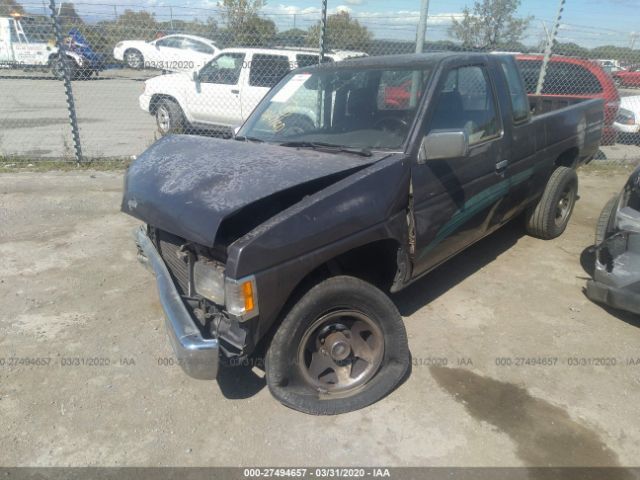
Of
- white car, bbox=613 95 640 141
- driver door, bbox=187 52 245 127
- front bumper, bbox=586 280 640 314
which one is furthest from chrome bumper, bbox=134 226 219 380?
white car, bbox=613 95 640 141

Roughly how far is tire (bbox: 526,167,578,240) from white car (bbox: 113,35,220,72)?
12841 millimetres

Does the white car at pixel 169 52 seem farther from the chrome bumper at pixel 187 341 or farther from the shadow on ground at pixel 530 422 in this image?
the shadow on ground at pixel 530 422

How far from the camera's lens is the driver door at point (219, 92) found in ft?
29.7

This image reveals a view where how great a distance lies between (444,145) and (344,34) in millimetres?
8620

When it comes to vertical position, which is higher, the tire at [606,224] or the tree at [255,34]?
the tree at [255,34]

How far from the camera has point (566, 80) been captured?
913cm

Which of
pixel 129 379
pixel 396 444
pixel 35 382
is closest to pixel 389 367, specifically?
pixel 396 444

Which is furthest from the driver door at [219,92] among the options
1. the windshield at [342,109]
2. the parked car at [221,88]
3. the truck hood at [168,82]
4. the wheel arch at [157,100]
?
the windshield at [342,109]

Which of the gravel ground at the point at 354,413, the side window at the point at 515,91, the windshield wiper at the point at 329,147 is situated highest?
the side window at the point at 515,91

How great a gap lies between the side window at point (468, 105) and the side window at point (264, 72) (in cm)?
566

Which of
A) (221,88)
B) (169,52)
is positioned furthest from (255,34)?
(169,52)

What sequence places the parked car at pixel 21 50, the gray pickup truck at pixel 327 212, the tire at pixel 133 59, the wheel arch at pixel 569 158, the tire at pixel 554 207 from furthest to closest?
the tire at pixel 133 59 < the parked car at pixel 21 50 < the wheel arch at pixel 569 158 < the tire at pixel 554 207 < the gray pickup truck at pixel 327 212

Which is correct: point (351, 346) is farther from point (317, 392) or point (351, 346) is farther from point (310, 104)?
point (310, 104)

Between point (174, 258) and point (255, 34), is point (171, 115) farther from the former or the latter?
point (174, 258)
